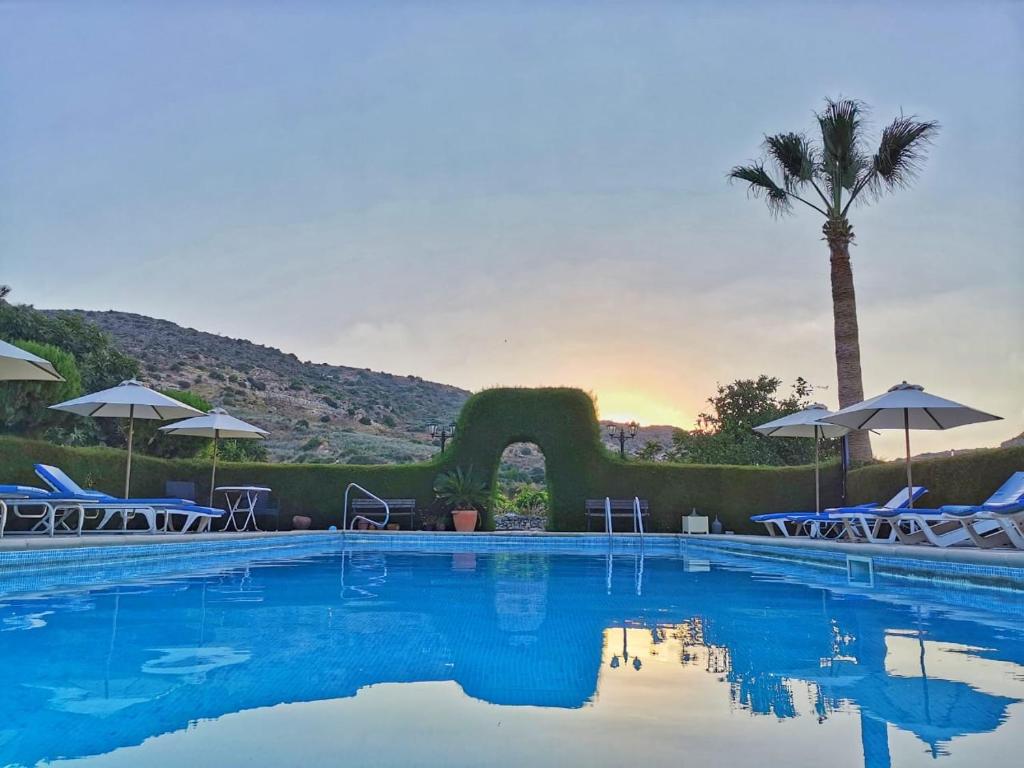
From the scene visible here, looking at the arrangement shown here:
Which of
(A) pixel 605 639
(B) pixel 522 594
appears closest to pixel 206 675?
(A) pixel 605 639

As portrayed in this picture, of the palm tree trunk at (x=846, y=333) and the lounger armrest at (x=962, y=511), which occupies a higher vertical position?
the palm tree trunk at (x=846, y=333)

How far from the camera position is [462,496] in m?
15.9

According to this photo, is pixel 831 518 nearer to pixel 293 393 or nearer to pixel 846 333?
pixel 846 333

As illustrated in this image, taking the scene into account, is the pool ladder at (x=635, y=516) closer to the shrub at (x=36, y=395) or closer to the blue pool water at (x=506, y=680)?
the blue pool water at (x=506, y=680)

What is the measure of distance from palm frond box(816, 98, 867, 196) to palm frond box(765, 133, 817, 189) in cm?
31

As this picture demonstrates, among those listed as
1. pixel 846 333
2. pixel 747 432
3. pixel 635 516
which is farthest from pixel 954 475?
pixel 747 432

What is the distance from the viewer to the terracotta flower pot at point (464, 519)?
1577cm

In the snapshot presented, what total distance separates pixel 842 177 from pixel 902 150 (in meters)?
1.16

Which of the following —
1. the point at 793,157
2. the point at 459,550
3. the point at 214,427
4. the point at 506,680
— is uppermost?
the point at 793,157

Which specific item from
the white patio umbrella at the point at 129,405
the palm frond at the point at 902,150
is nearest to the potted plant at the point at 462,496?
the white patio umbrella at the point at 129,405

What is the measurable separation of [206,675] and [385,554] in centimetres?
937

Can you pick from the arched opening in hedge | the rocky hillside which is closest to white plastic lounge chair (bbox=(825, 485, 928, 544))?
the arched opening in hedge

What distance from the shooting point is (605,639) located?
421 cm

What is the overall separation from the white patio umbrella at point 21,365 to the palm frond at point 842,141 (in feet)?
47.0
